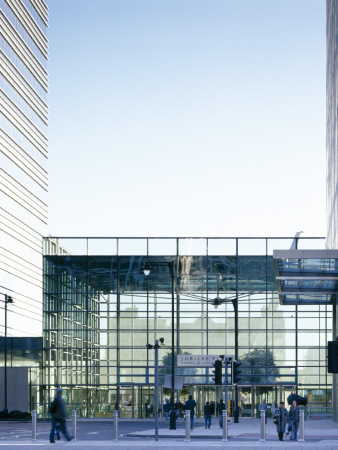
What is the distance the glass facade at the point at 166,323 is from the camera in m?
67.6

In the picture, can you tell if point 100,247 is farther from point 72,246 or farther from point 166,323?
point 166,323

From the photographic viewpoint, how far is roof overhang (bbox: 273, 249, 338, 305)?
37000mm

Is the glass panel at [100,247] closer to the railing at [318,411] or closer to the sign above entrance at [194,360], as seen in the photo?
the sign above entrance at [194,360]

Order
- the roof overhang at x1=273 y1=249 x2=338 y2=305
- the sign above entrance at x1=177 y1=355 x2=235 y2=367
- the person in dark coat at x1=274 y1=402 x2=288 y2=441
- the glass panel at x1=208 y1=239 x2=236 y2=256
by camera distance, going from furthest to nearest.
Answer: the glass panel at x1=208 y1=239 x2=236 y2=256
the sign above entrance at x1=177 y1=355 x2=235 y2=367
the roof overhang at x1=273 y1=249 x2=338 y2=305
the person in dark coat at x1=274 y1=402 x2=288 y2=441

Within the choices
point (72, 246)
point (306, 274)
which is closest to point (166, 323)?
point (72, 246)

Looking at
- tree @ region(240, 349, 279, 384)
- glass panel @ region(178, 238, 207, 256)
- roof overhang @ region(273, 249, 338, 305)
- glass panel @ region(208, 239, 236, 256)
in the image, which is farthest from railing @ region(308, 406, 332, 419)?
glass panel @ region(178, 238, 207, 256)

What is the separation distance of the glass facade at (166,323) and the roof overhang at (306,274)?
14430mm

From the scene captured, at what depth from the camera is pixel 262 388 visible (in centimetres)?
6744

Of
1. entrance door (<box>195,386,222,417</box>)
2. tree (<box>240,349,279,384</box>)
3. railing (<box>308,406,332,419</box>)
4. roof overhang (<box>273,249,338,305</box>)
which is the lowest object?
railing (<box>308,406,332,419</box>)

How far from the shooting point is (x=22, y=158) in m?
89.1

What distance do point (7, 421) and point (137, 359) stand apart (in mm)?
13752

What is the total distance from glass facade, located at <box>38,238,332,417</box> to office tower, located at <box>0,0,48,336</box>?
11908mm

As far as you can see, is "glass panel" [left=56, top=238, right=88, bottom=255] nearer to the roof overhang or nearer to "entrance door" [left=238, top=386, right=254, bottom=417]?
"entrance door" [left=238, top=386, right=254, bottom=417]

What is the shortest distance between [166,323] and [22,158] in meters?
28.2
